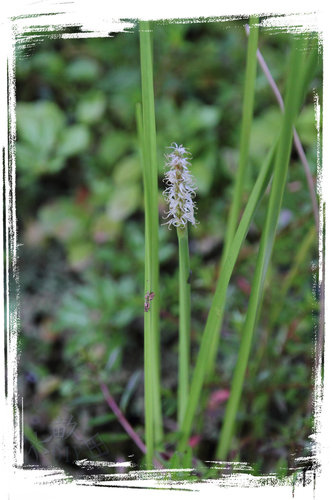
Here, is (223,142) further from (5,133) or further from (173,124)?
(5,133)

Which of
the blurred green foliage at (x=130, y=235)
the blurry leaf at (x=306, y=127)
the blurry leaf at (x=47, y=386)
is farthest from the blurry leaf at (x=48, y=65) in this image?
the blurry leaf at (x=47, y=386)

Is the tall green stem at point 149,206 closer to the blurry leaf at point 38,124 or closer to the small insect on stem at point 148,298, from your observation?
the small insect on stem at point 148,298

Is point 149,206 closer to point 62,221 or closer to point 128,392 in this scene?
point 128,392

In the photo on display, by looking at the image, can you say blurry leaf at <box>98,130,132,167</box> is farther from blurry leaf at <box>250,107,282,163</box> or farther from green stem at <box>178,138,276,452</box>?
green stem at <box>178,138,276,452</box>

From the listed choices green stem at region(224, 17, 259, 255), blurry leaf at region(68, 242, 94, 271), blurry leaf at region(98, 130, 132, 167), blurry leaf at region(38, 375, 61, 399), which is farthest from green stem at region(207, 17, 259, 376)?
blurry leaf at region(98, 130, 132, 167)

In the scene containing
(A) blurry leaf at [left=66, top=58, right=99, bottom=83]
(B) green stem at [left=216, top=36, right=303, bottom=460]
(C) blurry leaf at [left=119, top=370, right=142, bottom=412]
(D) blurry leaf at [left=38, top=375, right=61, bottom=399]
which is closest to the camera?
(B) green stem at [left=216, top=36, right=303, bottom=460]

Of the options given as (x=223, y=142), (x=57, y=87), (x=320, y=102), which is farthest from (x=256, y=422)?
(x=57, y=87)

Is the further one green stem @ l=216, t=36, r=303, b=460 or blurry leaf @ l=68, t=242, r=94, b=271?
blurry leaf @ l=68, t=242, r=94, b=271
